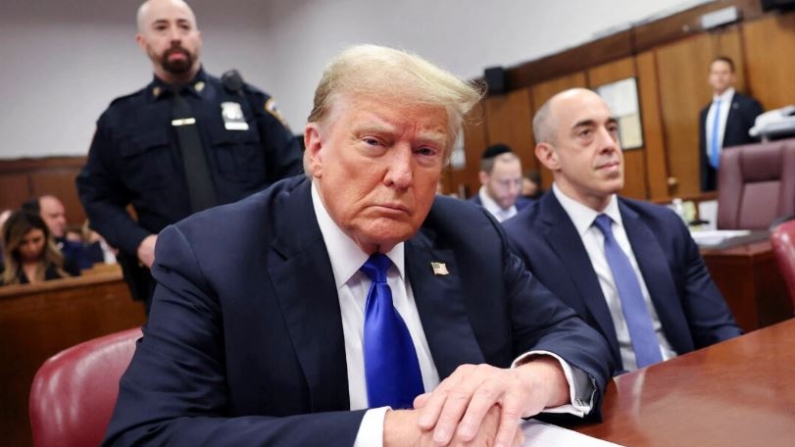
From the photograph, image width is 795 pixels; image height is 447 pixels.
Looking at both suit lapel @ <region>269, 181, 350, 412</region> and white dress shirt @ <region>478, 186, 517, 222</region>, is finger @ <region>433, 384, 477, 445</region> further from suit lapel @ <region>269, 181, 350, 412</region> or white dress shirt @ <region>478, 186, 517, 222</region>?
white dress shirt @ <region>478, 186, 517, 222</region>

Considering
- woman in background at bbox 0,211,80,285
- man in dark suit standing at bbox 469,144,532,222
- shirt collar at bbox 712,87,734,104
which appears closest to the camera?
woman in background at bbox 0,211,80,285

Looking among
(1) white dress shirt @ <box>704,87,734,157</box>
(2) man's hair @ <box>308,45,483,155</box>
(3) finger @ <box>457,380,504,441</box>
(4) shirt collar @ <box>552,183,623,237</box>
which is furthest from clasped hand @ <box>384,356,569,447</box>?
(1) white dress shirt @ <box>704,87,734,157</box>

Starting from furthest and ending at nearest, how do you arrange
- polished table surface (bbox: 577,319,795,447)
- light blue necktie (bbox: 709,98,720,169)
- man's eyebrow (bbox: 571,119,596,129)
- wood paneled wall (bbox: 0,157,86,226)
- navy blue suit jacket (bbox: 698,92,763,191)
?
wood paneled wall (bbox: 0,157,86,226), light blue necktie (bbox: 709,98,720,169), navy blue suit jacket (bbox: 698,92,763,191), man's eyebrow (bbox: 571,119,596,129), polished table surface (bbox: 577,319,795,447)

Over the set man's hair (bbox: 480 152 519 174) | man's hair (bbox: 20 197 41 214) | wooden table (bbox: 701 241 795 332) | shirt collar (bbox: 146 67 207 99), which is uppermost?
shirt collar (bbox: 146 67 207 99)

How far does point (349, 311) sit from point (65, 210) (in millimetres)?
9968

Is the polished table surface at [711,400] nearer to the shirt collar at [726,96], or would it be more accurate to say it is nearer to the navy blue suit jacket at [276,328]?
the navy blue suit jacket at [276,328]

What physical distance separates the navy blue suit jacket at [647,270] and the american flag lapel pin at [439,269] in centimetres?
76

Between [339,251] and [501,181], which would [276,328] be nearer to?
[339,251]

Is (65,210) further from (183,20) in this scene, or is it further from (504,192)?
(183,20)

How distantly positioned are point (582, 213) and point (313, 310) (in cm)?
127

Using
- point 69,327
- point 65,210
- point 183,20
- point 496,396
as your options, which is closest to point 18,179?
point 65,210

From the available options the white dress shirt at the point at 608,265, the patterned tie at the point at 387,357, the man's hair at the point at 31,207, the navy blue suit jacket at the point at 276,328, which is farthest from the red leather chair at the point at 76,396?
the man's hair at the point at 31,207

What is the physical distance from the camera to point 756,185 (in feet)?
14.1

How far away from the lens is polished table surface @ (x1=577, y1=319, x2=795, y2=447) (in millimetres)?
855
